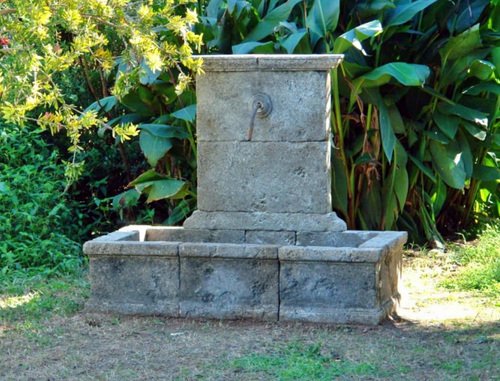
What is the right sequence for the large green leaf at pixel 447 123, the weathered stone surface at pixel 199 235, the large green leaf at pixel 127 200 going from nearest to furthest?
1. the weathered stone surface at pixel 199 235
2. the large green leaf at pixel 447 123
3. the large green leaf at pixel 127 200

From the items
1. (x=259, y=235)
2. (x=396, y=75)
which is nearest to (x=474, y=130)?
(x=396, y=75)

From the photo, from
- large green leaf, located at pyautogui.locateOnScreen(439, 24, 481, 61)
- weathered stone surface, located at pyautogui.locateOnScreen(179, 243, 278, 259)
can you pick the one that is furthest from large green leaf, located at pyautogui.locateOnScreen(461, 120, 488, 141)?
weathered stone surface, located at pyautogui.locateOnScreen(179, 243, 278, 259)

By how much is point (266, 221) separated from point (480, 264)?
2.16m

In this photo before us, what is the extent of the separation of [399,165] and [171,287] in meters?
2.74

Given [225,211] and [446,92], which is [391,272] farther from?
[446,92]

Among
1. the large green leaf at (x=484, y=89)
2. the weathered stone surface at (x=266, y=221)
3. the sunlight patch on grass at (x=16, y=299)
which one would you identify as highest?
the large green leaf at (x=484, y=89)

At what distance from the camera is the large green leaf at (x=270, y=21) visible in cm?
820

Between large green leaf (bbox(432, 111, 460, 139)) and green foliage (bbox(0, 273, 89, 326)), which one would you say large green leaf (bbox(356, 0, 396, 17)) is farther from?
green foliage (bbox(0, 273, 89, 326))

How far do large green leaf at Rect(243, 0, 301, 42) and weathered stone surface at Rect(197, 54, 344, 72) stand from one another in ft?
5.56

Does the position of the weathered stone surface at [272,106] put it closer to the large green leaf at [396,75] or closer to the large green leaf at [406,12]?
the large green leaf at [396,75]

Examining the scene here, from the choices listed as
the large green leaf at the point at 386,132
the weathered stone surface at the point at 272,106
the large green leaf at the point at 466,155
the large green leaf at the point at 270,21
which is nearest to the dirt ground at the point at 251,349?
the weathered stone surface at the point at 272,106

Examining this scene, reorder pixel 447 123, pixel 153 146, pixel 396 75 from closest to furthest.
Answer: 1. pixel 396 75
2. pixel 153 146
3. pixel 447 123

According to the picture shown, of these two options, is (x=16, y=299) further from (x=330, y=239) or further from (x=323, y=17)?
(x=323, y=17)

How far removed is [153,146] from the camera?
8.25 meters
